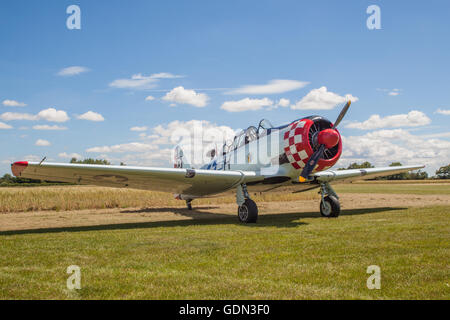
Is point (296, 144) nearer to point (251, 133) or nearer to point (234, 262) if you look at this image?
point (251, 133)

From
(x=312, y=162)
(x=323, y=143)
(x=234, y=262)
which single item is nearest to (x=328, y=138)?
(x=323, y=143)

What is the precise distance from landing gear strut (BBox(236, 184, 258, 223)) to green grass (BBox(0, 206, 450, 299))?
2.38m

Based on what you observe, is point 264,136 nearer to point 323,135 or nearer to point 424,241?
point 323,135

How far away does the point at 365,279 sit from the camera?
4.18m

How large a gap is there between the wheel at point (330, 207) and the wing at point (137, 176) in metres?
2.69

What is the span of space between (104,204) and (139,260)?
13.3 m

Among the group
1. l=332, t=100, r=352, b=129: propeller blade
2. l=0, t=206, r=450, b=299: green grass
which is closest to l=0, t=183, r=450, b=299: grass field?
l=0, t=206, r=450, b=299: green grass

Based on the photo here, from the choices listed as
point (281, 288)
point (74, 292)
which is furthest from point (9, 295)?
point (281, 288)

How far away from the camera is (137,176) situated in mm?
10328

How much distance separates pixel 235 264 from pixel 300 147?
591cm

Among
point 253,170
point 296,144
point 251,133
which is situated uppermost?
point 251,133

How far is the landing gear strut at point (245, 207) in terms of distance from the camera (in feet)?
35.2

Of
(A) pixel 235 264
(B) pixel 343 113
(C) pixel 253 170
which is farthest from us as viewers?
(C) pixel 253 170

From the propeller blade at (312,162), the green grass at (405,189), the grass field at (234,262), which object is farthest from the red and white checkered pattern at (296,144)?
the green grass at (405,189)
